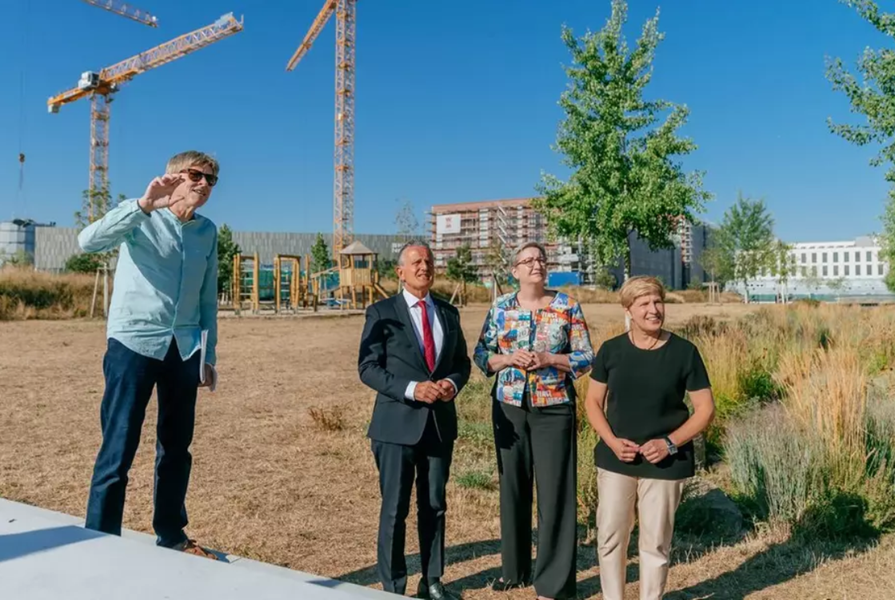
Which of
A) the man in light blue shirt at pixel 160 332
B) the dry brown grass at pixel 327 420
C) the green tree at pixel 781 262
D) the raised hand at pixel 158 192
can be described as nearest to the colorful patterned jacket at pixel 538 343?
the man in light blue shirt at pixel 160 332

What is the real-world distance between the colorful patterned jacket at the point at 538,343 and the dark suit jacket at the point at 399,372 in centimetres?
26

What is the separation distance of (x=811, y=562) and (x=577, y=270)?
9860 centimetres

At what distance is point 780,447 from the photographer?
4.40m

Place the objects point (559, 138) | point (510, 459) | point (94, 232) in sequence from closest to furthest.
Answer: point (94, 232) → point (510, 459) → point (559, 138)

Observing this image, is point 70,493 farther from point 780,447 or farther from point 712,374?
point 712,374

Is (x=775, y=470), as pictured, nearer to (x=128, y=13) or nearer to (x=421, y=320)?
(x=421, y=320)

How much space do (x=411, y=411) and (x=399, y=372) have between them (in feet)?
0.60

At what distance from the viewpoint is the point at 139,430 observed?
2842 millimetres

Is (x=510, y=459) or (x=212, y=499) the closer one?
(x=510, y=459)

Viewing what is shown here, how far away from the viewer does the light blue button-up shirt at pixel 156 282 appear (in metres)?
2.77

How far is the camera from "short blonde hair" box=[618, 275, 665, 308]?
286 cm

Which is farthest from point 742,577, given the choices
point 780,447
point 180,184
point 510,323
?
point 180,184

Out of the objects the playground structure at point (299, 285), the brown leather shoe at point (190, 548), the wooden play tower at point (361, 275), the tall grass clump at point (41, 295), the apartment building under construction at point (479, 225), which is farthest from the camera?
the apartment building under construction at point (479, 225)

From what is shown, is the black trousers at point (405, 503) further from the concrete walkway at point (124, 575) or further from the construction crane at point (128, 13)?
the construction crane at point (128, 13)
